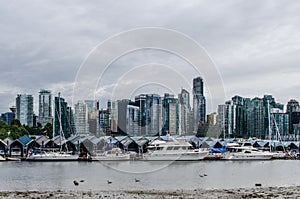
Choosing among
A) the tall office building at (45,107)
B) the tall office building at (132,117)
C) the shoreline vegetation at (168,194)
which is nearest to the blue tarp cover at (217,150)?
the tall office building at (132,117)

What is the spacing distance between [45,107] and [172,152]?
93902mm

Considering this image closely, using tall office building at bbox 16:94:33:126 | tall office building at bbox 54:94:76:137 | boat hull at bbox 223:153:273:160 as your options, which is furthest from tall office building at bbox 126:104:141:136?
tall office building at bbox 16:94:33:126

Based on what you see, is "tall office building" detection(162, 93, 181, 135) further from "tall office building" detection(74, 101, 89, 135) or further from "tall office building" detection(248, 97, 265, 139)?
"tall office building" detection(248, 97, 265, 139)

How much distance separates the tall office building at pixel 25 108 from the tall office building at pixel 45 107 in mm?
6810

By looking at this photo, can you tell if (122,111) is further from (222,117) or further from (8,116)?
(8,116)

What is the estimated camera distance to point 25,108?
17738 centimetres

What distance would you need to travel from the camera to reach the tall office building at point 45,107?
523ft

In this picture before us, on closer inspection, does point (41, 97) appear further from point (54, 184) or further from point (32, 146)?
point (54, 184)

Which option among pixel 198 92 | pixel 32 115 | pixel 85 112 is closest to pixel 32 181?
pixel 85 112

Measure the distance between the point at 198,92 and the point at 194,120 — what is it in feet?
29.4

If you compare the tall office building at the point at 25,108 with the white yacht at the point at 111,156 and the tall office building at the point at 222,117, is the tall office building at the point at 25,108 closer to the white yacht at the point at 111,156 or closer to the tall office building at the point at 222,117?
the tall office building at the point at 222,117

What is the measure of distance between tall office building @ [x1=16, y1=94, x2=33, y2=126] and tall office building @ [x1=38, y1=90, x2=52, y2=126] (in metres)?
6.81

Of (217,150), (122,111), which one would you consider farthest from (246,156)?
(122,111)

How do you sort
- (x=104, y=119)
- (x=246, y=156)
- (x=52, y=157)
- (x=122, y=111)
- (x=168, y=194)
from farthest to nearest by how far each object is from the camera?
(x=246, y=156)
(x=52, y=157)
(x=104, y=119)
(x=122, y=111)
(x=168, y=194)
